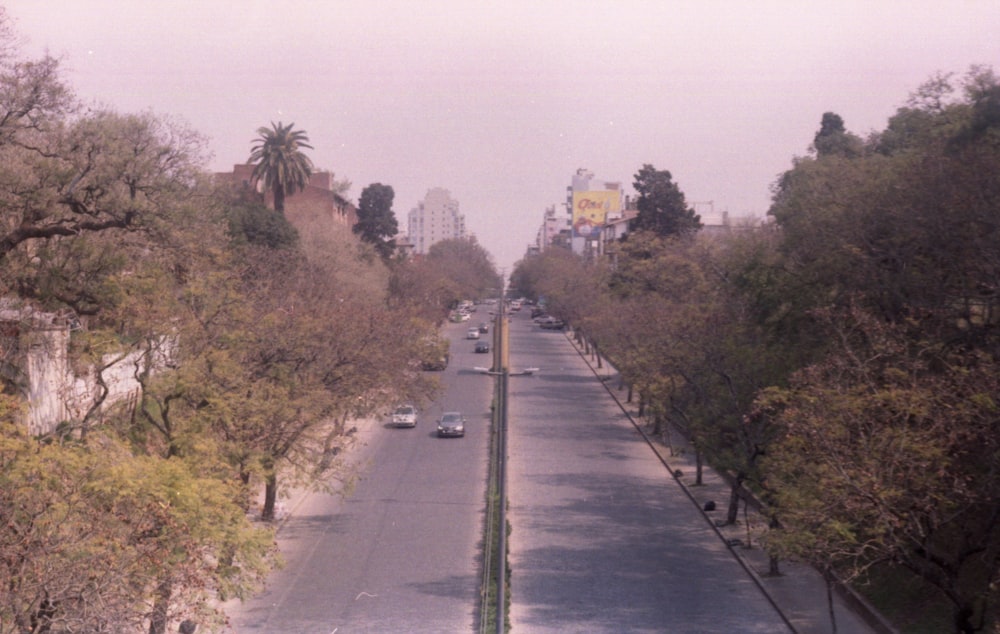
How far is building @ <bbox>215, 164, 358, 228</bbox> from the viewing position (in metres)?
63.2

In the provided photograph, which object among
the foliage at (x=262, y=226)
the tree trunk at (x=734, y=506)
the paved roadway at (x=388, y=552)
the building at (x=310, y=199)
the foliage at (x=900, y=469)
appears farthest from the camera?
the building at (x=310, y=199)

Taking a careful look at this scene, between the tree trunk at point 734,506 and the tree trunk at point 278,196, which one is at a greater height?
the tree trunk at point 278,196

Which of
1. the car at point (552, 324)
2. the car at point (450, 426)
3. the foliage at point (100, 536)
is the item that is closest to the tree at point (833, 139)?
the car at point (450, 426)

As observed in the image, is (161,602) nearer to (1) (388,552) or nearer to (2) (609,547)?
(1) (388,552)

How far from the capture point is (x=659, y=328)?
3478cm

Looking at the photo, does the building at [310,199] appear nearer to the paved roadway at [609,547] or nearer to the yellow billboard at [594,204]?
the paved roadway at [609,547]

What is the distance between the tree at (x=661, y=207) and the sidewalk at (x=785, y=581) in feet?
113

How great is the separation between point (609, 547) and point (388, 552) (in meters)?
5.67

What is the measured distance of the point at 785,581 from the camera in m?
22.9

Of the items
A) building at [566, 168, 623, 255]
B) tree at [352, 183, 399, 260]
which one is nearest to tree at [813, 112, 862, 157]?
tree at [352, 183, 399, 260]

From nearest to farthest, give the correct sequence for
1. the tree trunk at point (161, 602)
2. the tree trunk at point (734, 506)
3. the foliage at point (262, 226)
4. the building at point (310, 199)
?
the tree trunk at point (161, 602)
the tree trunk at point (734, 506)
the foliage at point (262, 226)
the building at point (310, 199)

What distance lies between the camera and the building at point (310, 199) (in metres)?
63.2

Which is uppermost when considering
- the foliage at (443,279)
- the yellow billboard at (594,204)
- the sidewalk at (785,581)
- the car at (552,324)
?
the yellow billboard at (594,204)

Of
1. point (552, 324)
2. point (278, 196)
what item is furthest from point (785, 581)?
point (552, 324)
